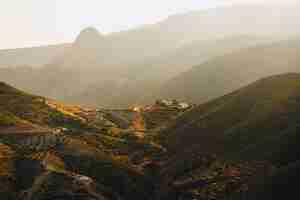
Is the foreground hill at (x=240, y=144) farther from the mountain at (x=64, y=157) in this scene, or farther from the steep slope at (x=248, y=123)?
the mountain at (x=64, y=157)

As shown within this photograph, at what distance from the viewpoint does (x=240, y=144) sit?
336ft

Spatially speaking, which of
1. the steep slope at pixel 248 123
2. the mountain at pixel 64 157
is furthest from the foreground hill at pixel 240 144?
the mountain at pixel 64 157

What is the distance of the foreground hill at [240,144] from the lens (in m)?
82.7

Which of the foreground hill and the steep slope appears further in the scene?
the steep slope

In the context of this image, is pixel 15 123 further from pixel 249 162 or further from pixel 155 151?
pixel 249 162

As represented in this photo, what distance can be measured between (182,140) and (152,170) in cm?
1873

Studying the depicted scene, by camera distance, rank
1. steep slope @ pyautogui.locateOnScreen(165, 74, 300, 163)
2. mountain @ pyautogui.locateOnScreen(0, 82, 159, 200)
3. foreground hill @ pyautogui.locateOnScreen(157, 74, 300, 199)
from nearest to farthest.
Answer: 1. foreground hill @ pyautogui.locateOnScreen(157, 74, 300, 199)
2. mountain @ pyautogui.locateOnScreen(0, 82, 159, 200)
3. steep slope @ pyautogui.locateOnScreen(165, 74, 300, 163)

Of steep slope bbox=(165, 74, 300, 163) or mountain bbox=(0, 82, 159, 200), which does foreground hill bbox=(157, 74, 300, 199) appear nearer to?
steep slope bbox=(165, 74, 300, 163)

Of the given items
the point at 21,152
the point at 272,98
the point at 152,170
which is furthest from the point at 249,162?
the point at 21,152

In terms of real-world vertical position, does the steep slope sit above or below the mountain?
above

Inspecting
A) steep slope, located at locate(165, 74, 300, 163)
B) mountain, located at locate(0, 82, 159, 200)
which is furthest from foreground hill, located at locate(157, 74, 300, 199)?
mountain, located at locate(0, 82, 159, 200)

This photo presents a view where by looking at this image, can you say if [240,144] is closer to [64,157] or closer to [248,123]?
[248,123]

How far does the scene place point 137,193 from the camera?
8831 cm

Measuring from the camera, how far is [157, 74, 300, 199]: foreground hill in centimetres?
8269
